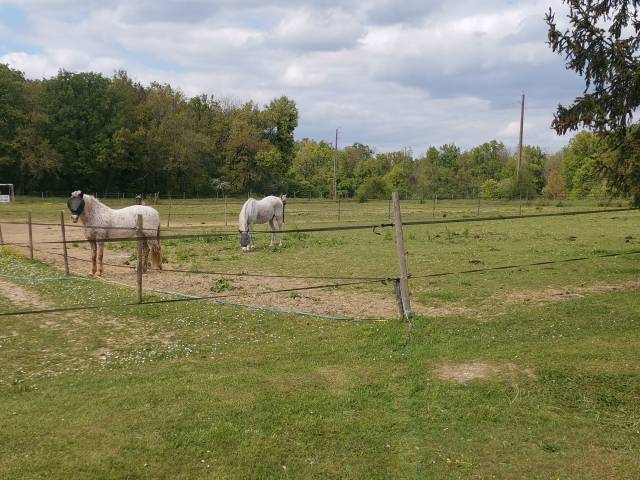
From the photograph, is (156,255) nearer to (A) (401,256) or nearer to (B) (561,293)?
(A) (401,256)

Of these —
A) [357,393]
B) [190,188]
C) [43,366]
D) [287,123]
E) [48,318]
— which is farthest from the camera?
[287,123]

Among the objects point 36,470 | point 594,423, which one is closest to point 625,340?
point 594,423

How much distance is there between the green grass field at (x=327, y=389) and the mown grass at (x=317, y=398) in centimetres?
2

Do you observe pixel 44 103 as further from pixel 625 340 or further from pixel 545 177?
pixel 545 177

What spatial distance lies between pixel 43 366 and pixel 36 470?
99.8 inches

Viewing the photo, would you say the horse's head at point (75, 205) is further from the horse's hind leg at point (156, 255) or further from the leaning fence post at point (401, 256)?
the leaning fence post at point (401, 256)

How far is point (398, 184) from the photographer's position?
70.7 meters

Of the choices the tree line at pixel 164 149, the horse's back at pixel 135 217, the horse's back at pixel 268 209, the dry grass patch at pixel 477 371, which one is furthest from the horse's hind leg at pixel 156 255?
the tree line at pixel 164 149

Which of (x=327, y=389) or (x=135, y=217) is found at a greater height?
(x=135, y=217)

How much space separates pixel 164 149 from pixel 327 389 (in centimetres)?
5327

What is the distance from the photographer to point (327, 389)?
500 cm

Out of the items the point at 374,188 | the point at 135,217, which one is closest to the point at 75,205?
the point at 135,217

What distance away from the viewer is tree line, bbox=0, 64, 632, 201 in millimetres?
49656

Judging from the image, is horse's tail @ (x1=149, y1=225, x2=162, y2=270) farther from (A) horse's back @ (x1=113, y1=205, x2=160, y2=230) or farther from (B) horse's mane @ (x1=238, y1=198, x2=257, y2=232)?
(B) horse's mane @ (x1=238, y1=198, x2=257, y2=232)
